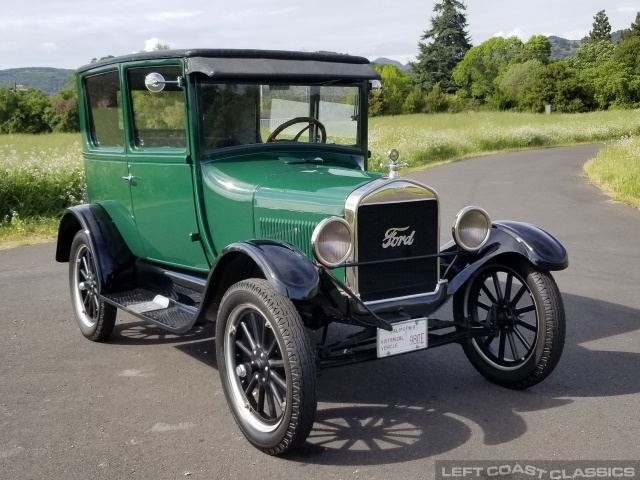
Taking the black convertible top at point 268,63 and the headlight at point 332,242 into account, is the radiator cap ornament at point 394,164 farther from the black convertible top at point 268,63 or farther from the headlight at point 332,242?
the black convertible top at point 268,63

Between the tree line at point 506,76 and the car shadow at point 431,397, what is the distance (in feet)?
135

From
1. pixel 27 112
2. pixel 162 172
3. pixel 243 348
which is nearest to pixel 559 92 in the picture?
pixel 27 112

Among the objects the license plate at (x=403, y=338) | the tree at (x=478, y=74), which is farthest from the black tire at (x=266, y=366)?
the tree at (x=478, y=74)

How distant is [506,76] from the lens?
76500 mm

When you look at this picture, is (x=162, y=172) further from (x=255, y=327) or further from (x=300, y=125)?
(x=255, y=327)

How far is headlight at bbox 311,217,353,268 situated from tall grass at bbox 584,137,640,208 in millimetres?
9559

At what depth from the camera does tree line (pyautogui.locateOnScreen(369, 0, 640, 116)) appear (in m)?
55.1

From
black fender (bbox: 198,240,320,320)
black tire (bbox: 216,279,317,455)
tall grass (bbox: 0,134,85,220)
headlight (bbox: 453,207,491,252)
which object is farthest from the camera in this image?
tall grass (bbox: 0,134,85,220)

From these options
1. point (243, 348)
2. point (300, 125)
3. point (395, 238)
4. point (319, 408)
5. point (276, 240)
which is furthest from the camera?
point (300, 125)

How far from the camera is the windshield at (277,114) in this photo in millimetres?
4629

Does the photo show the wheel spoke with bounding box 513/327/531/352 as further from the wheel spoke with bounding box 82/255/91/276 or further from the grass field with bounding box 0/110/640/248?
the grass field with bounding box 0/110/640/248

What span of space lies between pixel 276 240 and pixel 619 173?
491 inches

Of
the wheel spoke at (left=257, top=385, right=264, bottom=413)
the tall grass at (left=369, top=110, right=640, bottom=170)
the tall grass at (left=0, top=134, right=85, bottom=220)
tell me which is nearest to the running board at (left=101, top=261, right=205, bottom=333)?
the wheel spoke at (left=257, top=385, right=264, bottom=413)

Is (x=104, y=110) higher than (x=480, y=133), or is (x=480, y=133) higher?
(x=104, y=110)
